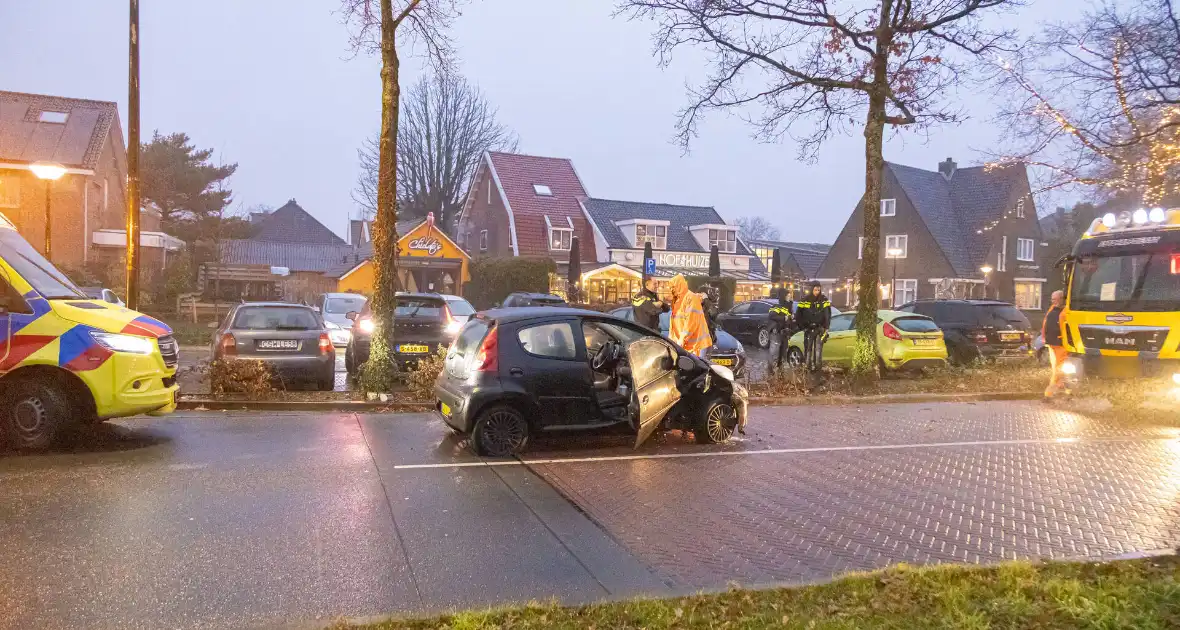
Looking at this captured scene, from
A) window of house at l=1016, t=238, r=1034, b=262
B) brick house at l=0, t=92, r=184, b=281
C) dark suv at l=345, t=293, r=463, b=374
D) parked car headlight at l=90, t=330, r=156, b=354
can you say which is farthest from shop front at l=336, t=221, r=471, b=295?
parked car headlight at l=90, t=330, r=156, b=354

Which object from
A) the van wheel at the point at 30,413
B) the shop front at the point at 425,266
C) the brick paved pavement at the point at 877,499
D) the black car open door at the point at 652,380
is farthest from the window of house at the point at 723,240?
the van wheel at the point at 30,413

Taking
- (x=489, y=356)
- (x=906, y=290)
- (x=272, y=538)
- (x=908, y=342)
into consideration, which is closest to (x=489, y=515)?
(x=272, y=538)

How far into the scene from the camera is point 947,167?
50.7 metres

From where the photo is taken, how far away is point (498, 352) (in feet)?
26.3

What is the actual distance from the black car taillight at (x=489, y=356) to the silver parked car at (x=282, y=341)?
4.89 m

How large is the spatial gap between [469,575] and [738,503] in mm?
2608

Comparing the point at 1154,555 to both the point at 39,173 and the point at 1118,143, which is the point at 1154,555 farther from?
the point at 39,173

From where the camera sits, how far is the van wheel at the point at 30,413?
755 cm

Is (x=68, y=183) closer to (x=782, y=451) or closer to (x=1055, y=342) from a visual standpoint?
(x=782, y=451)

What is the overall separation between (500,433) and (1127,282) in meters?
10.3

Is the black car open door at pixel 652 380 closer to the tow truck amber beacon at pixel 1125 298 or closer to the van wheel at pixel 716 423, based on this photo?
the van wheel at pixel 716 423

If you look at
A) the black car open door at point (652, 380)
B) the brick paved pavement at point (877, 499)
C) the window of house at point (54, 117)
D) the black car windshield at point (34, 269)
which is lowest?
the brick paved pavement at point (877, 499)

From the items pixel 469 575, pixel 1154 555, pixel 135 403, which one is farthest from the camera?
pixel 135 403

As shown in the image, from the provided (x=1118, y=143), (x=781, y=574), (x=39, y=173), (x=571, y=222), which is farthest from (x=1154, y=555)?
(x=571, y=222)
